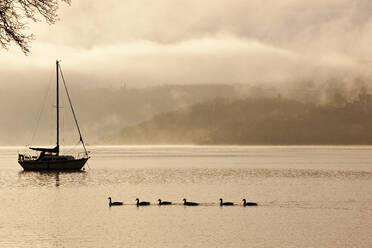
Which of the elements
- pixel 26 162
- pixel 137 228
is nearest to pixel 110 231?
pixel 137 228

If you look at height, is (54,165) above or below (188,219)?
above

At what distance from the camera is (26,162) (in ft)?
429

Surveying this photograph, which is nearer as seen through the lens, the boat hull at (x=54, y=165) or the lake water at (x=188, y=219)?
the lake water at (x=188, y=219)

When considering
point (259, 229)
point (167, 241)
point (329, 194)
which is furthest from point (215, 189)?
point (167, 241)

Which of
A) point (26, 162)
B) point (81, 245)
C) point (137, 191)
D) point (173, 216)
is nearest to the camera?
point (81, 245)

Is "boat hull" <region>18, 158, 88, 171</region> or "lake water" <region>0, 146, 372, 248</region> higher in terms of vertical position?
"boat hull" <region>18, 158, 88, 171</region>

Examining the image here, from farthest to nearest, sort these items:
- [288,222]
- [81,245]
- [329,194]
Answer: [329,194] < [288,222] < [81,245]

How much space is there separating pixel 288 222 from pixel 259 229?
4.68 metres

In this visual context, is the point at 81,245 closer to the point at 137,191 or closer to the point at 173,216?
the point at 173,216

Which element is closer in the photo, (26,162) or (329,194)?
(329,194)

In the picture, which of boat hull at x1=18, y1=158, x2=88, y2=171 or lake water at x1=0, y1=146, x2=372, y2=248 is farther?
boat hull at x1=18, y1=158, x2=88, y2=171

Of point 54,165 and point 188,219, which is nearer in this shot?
point 188,219

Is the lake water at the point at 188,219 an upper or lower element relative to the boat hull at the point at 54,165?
lower

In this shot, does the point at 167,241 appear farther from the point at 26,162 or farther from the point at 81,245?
the point at 26,162
